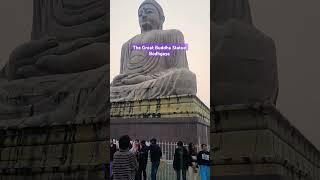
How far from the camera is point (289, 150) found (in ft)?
40.9

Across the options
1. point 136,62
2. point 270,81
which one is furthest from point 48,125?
point 270,81

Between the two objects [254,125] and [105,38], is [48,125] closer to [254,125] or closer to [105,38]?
[105,38]

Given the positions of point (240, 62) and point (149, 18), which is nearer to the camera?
point (149, 18)

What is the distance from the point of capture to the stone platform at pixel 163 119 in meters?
10.7

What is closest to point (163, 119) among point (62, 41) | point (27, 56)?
point (62, 41)

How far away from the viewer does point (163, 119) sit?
11.1 metres

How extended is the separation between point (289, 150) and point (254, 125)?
1378mm

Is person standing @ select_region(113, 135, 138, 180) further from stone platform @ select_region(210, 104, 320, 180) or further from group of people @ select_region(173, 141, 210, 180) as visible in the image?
stone platform @ select_region(210, 104, 320, 180)

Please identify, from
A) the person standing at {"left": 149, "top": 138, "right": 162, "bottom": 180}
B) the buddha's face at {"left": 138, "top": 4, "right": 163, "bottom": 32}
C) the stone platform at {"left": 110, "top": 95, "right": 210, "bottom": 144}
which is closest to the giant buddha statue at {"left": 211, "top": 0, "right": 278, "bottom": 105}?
the stone platform at {"left": 110, "top": 95, "right": 210, "bottom": 144}

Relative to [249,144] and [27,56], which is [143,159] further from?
[27,56]

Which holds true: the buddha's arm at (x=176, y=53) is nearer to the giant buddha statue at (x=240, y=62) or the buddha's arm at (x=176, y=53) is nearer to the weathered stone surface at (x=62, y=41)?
the giant buddha statue at (x=240, y=62)

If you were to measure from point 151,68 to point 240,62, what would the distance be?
248 cm

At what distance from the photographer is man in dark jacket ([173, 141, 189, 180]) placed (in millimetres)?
10602

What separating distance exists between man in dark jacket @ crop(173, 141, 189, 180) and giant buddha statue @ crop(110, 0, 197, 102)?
1170 millimetres
